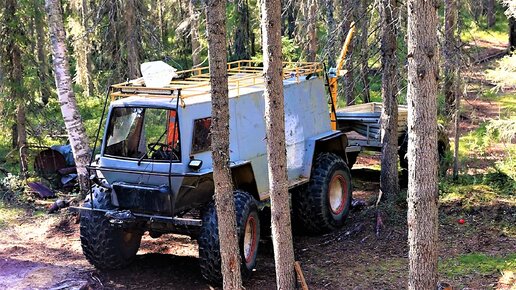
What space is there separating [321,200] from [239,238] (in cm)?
246

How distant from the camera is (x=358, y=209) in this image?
12008 mm

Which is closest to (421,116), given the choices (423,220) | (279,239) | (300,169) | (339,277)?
(423,220)

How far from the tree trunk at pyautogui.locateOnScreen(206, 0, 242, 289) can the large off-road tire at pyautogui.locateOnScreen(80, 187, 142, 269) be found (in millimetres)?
2691

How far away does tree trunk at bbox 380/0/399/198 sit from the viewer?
10641 mm

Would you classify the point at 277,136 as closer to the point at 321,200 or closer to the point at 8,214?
the point at 321,200

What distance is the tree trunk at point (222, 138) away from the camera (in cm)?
629

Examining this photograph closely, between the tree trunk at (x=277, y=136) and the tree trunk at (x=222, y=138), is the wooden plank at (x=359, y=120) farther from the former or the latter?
the tree trunk at (x=222, y=138)

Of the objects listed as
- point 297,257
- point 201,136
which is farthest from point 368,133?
point 201,136

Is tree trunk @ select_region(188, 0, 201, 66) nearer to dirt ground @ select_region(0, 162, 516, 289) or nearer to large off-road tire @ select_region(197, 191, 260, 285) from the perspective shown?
large off-road tire @ select_region(197, 191, 260, 285)

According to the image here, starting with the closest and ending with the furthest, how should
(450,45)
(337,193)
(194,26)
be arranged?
(450,45), (337,193), (194,26)

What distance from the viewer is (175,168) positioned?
28.0ft

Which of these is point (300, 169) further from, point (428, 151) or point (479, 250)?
point (428, 151)

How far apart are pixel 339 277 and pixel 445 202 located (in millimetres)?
3442

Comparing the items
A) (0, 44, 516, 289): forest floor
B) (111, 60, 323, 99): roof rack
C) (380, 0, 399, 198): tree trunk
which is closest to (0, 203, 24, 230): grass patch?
(0, 44, 516, 289): forest floor
